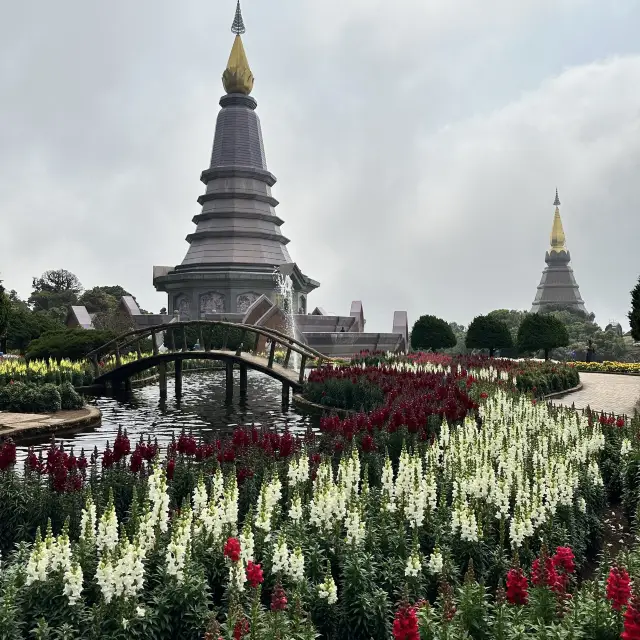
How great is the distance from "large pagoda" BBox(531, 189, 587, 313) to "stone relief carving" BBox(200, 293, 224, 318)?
46192 mm

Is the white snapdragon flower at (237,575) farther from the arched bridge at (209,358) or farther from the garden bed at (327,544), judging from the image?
the arched bridge at (209,358)

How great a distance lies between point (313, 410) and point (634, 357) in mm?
35521

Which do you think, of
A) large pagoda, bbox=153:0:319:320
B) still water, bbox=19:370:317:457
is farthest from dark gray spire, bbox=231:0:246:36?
still water, bbox=19:370:317:457

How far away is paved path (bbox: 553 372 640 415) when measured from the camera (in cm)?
2120

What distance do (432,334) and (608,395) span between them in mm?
22062

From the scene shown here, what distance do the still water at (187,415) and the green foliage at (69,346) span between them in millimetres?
3496

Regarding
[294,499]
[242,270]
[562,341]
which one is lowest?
[294,499]

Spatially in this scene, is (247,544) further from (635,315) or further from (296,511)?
(635,315)

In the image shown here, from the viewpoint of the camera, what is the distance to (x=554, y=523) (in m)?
8.15

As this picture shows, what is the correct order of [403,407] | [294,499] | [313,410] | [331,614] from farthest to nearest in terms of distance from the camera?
[313,410], [403,407], [294,499], [331,614]

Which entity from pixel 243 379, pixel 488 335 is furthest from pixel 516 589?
pixel 488 335

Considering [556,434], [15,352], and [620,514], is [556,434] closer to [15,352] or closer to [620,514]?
[620,514]

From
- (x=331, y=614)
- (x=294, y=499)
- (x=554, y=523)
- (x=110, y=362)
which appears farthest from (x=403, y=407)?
(x=110, y=362)

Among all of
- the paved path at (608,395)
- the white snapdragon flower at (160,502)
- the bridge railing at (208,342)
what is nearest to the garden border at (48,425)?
the bridge railing at (208,342)
